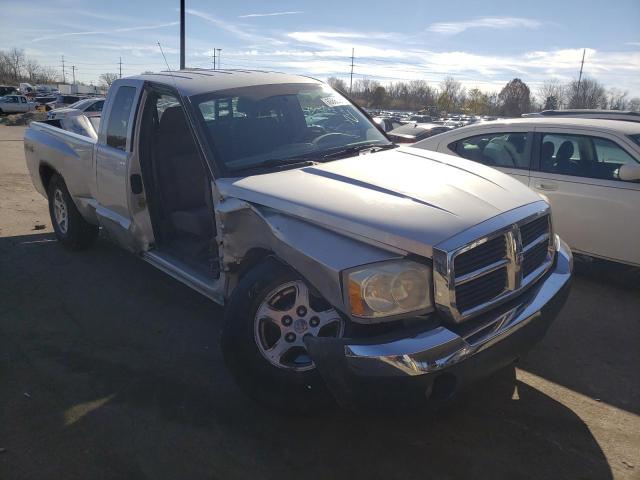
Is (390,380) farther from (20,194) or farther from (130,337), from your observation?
(20,194)

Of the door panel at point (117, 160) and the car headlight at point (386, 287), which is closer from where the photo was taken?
the car headlight at point (386, 287)

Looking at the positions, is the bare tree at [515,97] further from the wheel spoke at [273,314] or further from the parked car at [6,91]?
the wheel spoke at [273,314]

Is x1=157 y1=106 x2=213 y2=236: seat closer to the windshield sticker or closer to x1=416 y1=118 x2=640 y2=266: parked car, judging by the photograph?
the windshield sticker

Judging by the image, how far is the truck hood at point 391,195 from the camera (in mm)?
2641

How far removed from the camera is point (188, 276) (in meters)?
4.00

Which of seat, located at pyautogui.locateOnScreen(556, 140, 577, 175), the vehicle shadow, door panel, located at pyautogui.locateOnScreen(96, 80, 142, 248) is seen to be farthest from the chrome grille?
door panel, located at pyautogui.locateOnScreen(96, 80, 142, 248)

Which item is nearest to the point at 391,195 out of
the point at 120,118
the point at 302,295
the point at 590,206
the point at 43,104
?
the point at 302,295

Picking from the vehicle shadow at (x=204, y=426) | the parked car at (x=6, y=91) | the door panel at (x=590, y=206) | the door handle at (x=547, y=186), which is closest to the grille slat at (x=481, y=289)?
the vehicle shadow at (x=204, y=426)

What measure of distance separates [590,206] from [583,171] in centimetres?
41

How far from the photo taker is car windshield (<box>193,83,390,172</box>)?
12.2 feet

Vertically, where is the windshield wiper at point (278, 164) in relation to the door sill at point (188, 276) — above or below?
above

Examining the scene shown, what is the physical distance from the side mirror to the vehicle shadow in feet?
7.09

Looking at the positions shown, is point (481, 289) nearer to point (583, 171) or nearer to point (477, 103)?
point (583, 171)

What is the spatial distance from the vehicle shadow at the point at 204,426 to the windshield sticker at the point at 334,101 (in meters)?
2.07
